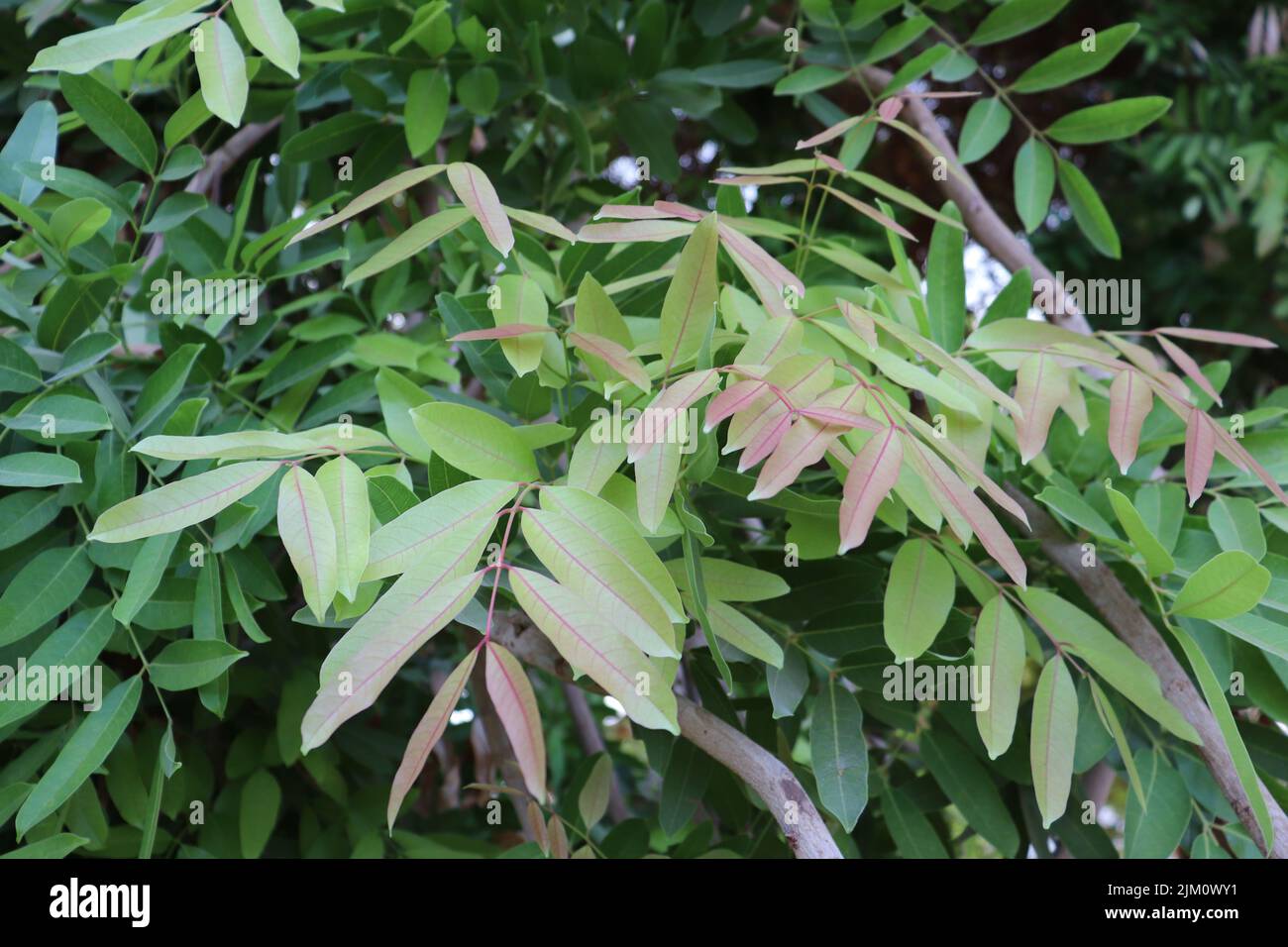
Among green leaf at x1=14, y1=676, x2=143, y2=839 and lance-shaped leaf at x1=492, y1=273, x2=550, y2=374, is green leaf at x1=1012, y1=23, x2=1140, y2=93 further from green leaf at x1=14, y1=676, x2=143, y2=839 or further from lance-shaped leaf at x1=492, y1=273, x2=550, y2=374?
green leaf at x1=14, y1=676, x2=143, y2=839

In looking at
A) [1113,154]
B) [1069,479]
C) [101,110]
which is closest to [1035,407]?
[1069,479]

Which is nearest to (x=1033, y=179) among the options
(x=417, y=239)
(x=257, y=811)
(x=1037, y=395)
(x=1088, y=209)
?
(x=1088, y=209)

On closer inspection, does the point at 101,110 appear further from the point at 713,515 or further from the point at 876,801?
the point at 876,801

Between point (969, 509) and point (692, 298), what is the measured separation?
16 centimetres

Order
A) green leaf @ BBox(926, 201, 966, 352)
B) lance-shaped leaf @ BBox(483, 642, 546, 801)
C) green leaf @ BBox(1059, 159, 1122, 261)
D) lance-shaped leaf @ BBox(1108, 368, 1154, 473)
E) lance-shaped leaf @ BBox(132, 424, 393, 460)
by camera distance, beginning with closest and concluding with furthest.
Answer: lance-shaped leaf @ BBox(483, 642, 546, 801) → lance-shaped leaf @ BBox(132, 424, 393, 460) → lance-shaped leaf @ BBox(1108, 368, 1154, 473) → green leaf @ BBox(926, 201, 966, 352) → green leaf @ BBox(1059, 159, 1122, 261)

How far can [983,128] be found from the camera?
2.85ft

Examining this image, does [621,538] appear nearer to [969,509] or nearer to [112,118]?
[969,509]

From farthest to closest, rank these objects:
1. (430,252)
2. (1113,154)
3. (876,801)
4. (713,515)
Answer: (1113,154) → (430,252) → (876,801) → (713,515)

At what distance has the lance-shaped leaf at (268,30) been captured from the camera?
0.54 metres

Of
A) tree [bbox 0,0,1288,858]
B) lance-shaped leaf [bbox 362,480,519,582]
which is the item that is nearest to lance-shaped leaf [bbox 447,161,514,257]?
tree [bbox 0,0,1288,858]

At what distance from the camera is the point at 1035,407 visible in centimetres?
61

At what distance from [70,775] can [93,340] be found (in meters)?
0.25

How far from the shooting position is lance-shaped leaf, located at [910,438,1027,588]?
0.45m
